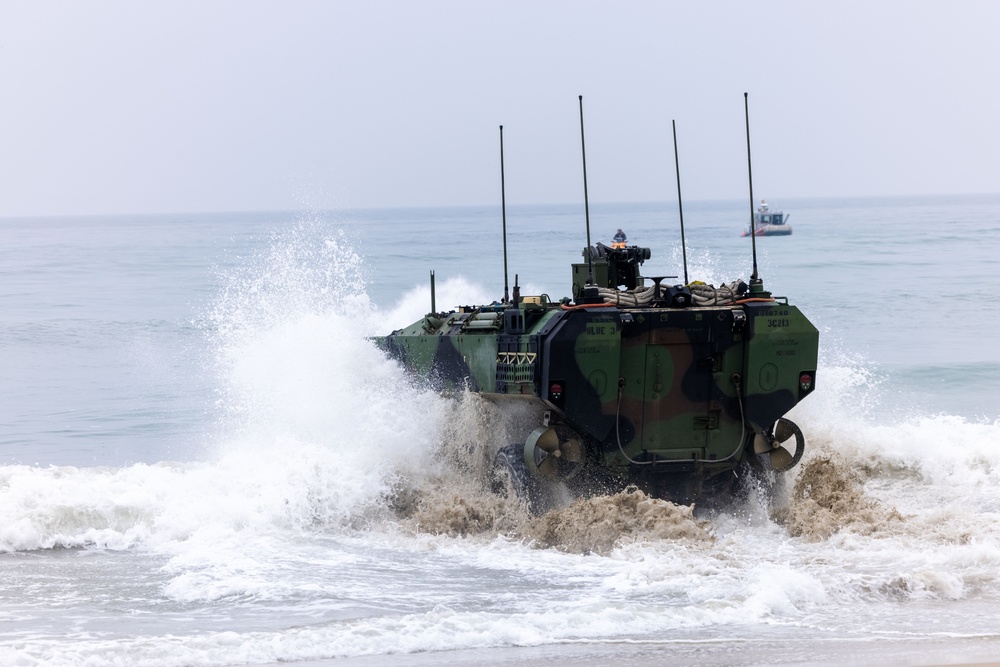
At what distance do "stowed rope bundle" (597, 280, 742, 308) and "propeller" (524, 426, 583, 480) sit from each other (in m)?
1.12

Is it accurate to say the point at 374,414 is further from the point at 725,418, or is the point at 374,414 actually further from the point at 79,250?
the point at 79,250

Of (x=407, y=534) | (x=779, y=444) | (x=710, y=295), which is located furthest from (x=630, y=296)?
(x=407, y=534)

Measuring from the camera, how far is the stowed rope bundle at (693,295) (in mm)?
11453

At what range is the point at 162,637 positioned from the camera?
860cm

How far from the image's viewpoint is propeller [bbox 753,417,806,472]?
11.9 metres

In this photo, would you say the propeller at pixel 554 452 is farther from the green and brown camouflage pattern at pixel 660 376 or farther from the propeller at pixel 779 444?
the propeller at pixel 779 444

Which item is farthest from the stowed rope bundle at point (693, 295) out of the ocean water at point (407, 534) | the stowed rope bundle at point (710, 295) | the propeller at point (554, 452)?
the ocean water at point (407, 534)

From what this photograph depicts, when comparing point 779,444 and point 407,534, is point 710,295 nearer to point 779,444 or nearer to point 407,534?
point 779,444

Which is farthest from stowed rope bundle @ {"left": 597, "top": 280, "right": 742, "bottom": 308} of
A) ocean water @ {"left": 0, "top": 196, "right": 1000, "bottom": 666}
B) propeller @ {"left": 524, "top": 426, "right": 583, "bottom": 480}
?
ocean water @ {"left": 0, "top": 196, "right": 1000, "bottom": 666}

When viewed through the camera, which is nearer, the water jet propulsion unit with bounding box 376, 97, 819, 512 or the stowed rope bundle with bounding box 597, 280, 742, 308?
the water jet propulsion unit with bounding box 376, 97, 819, 512

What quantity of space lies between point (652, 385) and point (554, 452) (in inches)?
37.4

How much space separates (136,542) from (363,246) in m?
48.8

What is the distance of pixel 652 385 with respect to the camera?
11445mm

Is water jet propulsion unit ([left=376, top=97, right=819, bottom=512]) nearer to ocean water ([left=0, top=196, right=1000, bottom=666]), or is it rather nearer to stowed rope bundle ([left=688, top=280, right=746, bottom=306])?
stowed rope bundle ([left=688, top=280, right=746, bottom=306])
